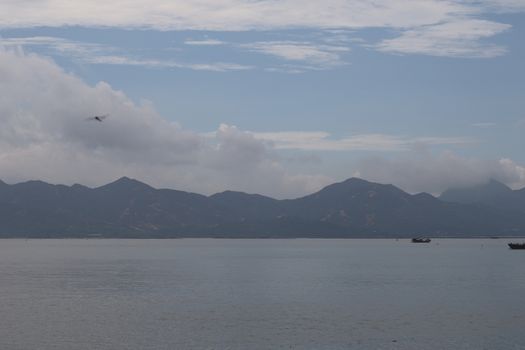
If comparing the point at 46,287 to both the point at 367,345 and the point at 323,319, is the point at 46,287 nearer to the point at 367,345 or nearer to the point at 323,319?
the point at 323,319

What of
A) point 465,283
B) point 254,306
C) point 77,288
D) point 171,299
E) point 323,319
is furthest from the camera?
point 465,283

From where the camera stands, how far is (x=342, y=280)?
192 meters

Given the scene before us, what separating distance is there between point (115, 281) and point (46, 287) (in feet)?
73.1

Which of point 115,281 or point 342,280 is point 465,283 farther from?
point 115,281

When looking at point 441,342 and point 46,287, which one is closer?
point 441,342

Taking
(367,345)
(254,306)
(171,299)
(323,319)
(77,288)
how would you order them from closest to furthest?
(367,345) → (323,319) → (254,306) → (171,299) → (77,288)

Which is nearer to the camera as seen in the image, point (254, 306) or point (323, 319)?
point (323, 319)

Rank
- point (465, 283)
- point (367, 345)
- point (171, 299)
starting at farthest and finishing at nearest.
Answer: point (465, 283) < point (171, 299) < point (367, 345)

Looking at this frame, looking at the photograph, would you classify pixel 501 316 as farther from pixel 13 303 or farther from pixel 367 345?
pixel 13 303

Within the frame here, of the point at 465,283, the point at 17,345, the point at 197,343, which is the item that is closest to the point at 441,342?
the point at 197,343

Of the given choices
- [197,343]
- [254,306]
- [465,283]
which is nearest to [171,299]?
[254,306]

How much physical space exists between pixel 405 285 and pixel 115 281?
72.1 metres

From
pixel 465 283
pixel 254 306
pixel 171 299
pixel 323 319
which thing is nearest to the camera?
pixel 323 319

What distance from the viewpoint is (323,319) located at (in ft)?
369
